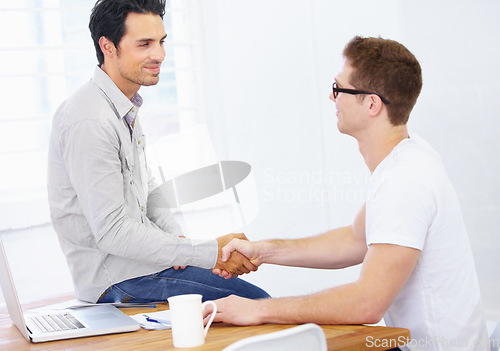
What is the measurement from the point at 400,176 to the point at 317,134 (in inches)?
83.5

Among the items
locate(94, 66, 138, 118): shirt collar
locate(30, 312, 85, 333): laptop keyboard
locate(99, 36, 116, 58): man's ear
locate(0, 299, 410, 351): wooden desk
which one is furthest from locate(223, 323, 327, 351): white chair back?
locate(99, 36, 116, 58): man's ear

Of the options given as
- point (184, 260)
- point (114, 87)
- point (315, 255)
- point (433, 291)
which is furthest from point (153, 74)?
point (433, 291)

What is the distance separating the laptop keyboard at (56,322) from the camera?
1470mm

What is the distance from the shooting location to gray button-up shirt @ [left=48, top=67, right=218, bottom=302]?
189cm

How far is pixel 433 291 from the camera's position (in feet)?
4.65

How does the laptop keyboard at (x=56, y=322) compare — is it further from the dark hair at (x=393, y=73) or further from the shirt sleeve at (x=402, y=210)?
the dark hair at (x=393, y=73)

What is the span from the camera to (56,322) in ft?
5.06

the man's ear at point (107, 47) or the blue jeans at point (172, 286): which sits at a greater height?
the man's ear at point (107, 47)

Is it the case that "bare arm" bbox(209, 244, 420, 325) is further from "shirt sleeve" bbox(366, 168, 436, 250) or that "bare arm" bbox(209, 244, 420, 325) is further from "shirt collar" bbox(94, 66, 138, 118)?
"shirt collar" bbox(94, 66, 138, 118)

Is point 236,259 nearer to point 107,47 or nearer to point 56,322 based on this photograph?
point 56,322

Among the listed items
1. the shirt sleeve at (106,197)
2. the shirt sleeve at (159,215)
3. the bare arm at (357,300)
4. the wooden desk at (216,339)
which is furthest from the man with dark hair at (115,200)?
the bare arm at (357,300)

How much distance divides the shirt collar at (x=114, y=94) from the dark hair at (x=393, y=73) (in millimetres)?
839

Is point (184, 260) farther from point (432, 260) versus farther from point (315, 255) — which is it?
point (432, 260)

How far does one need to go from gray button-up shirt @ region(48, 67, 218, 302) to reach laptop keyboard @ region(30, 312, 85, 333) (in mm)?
352
